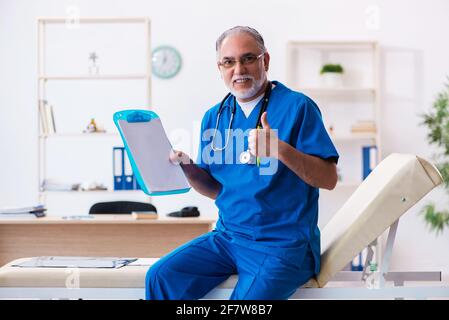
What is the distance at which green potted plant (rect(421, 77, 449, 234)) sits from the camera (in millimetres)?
2967

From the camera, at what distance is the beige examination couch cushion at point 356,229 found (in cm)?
120

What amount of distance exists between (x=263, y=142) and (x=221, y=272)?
30cm

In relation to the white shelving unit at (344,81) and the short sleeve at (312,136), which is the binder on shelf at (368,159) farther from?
the short sleeve at (312,136)

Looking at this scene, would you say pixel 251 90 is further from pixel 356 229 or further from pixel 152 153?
pixel 356 229

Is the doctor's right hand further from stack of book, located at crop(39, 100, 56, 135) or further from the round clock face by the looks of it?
the round clock face

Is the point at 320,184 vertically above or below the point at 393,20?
below

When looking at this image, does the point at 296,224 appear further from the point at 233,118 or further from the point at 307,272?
the point at 233,118

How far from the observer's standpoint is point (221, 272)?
1.23 m

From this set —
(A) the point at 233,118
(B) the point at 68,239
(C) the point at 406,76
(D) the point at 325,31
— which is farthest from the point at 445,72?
(A) the point at 233,118

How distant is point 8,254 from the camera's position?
2.27 m

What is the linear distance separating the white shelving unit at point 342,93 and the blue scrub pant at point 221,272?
84.1 inches

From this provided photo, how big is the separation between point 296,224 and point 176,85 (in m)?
2.26

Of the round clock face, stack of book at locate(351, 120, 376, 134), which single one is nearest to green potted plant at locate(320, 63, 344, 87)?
stack of book at locate(351, 120, 376, 134)
